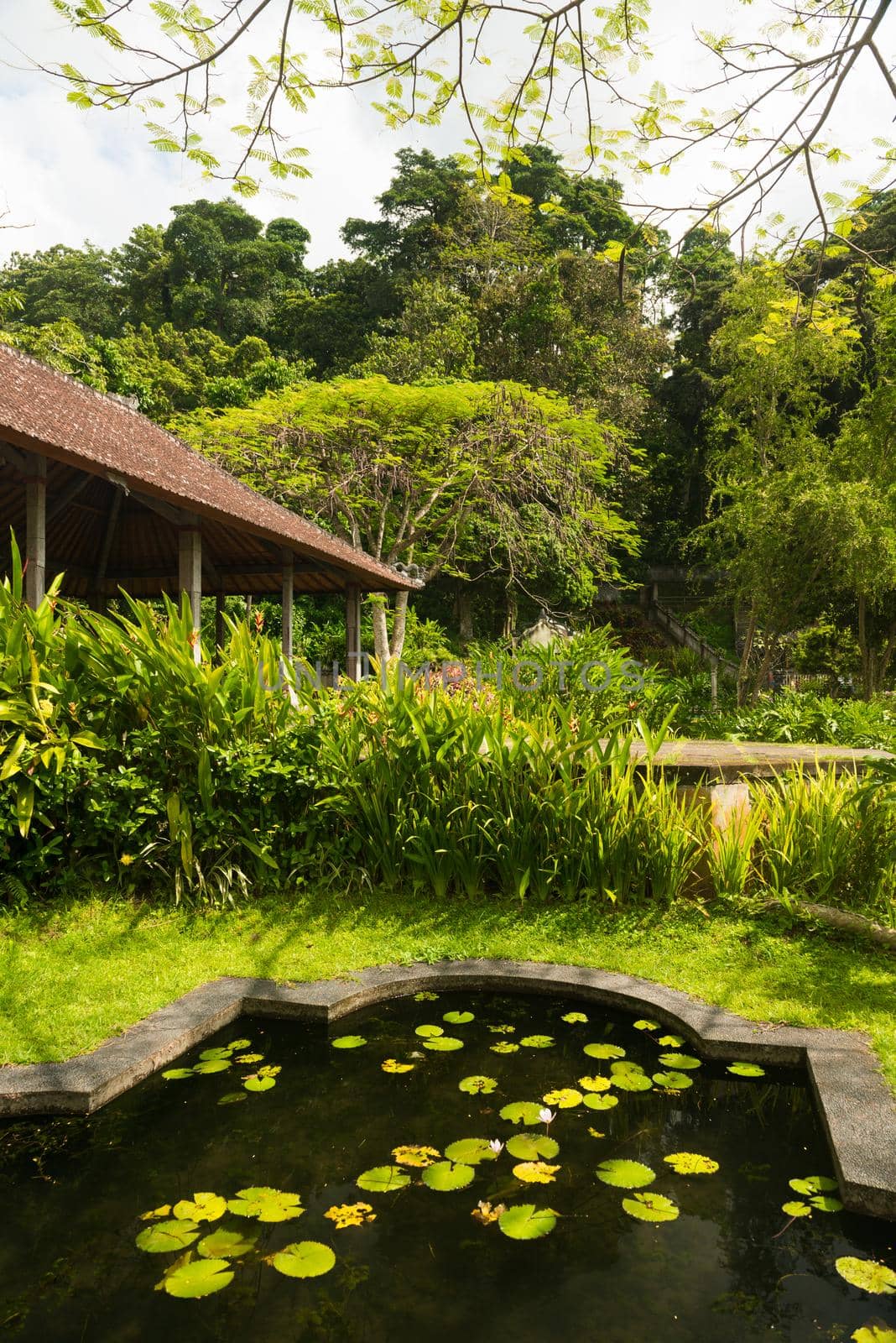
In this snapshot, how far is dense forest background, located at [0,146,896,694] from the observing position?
13742 mm

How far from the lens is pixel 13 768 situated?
4309 millimetres

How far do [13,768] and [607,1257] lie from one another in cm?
341

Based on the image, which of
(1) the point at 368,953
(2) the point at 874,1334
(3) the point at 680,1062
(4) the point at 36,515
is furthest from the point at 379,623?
(2) the point at 874,1334

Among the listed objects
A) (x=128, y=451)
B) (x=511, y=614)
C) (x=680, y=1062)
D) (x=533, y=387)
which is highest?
(x=533, y=387)

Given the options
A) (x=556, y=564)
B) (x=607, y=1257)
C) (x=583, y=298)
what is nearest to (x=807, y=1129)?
(x=607, y=1257)

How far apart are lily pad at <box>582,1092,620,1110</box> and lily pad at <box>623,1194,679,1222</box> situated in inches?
18.8

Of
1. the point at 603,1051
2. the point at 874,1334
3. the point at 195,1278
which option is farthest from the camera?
the point at 603,1051

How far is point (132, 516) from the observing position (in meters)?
12.0

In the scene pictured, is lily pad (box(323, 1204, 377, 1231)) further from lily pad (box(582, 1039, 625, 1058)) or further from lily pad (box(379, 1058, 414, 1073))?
lily pad (box(582, 1039, 625, 1058))

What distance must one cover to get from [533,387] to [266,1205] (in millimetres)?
24353

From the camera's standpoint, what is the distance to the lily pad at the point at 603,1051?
3271 millimetres

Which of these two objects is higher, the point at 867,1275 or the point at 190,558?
the point at 190,558

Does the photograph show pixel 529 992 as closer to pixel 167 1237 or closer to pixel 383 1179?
pixel 383 1179

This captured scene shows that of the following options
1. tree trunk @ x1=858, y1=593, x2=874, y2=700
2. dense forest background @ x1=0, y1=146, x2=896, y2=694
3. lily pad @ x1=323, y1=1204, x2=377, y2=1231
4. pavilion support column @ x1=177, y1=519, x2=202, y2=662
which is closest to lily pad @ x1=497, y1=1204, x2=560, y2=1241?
lily pad @ x1=323, y1=1204, x2=377, y2=1231
